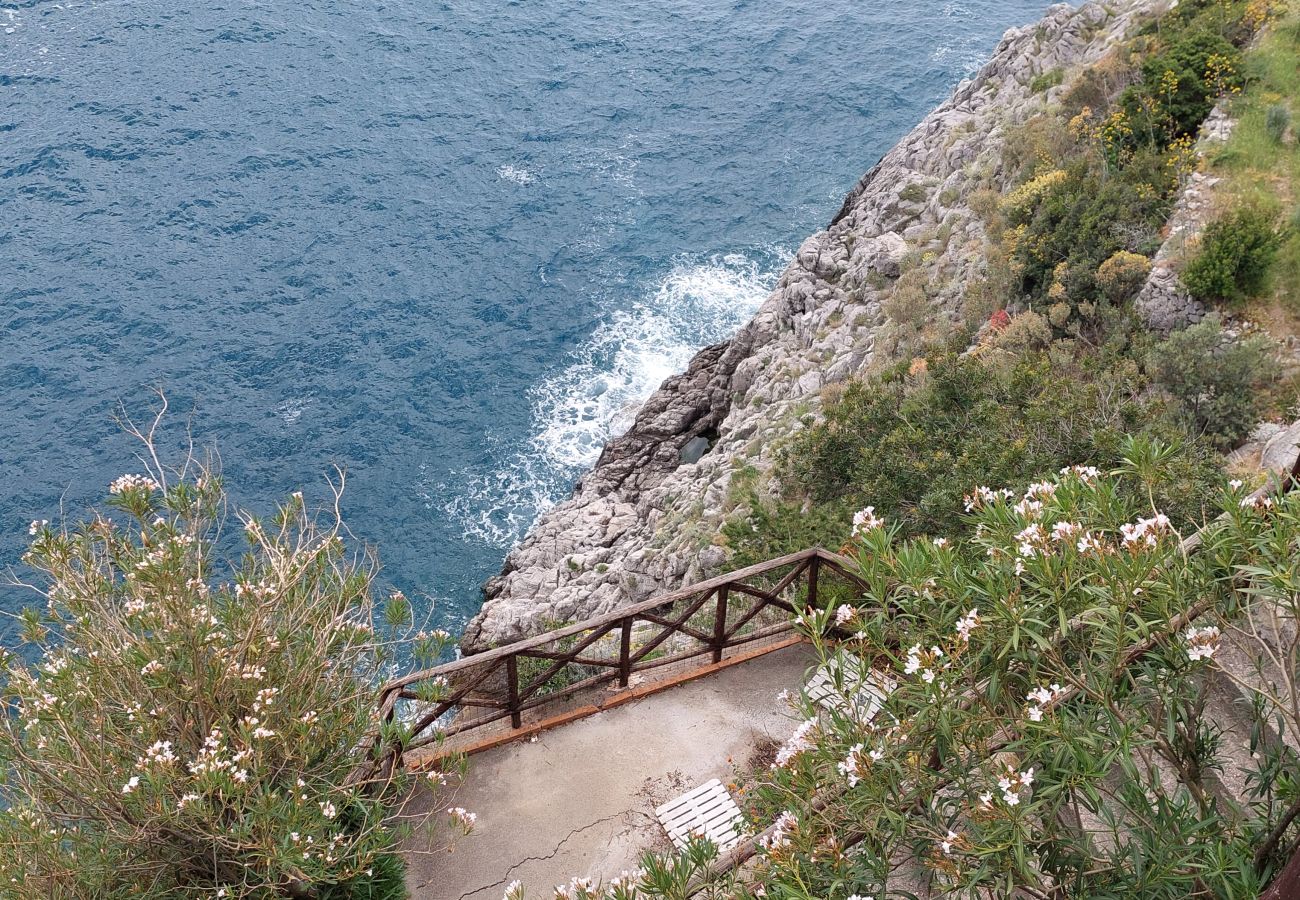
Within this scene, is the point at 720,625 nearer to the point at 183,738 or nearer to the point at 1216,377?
the point at 183,738

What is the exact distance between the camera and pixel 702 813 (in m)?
10.5

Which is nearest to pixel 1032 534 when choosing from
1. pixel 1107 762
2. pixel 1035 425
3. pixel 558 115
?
pixel 1107 762

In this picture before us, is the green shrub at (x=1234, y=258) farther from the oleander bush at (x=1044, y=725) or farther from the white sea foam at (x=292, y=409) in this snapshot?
the white sea foam at (x=292, y=409)

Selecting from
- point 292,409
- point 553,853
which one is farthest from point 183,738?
point 292,409

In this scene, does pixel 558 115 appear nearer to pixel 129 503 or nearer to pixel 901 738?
pixel 129 503

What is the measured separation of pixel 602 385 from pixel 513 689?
30029 mm

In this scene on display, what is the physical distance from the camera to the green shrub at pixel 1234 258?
1827 centimetres

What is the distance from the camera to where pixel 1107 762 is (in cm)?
600

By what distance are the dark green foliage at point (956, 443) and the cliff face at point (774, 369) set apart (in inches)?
184

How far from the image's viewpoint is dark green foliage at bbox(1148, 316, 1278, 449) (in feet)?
52.4

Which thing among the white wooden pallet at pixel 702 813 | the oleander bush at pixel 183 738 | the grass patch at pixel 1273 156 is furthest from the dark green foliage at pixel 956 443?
the oleander bush at pixel 183 738

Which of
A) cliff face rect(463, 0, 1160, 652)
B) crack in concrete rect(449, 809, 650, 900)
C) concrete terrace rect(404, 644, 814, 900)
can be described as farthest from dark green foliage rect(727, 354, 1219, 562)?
crack in concrete rect(449, 809, 650, 900)

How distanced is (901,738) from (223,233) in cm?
4810

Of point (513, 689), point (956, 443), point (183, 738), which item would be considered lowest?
point (956, 443)
